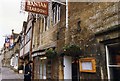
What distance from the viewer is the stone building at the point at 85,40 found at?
601 cm

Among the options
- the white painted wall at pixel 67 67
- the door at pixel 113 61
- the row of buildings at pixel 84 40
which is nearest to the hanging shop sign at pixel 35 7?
the row of buildings at pixel 84 40

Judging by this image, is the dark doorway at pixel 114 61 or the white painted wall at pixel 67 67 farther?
the white painted wall at pixel 67 67

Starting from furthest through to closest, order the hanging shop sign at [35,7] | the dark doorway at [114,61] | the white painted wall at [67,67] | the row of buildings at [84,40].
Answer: the hanging shop sign at [35,7], the white painted wall at [67,67], the row of buildings at [84,40], the dark doorway at [114,61]

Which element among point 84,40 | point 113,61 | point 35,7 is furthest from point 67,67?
point 35,7

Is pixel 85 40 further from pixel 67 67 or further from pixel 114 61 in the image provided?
pixel 67 67

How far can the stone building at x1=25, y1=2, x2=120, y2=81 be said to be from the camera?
6.01 metres

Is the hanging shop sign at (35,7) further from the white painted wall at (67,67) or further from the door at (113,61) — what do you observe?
the door at (113,61)

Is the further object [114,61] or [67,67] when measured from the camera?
[67,67]

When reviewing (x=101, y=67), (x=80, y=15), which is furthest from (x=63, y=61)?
(x=101, y=67)

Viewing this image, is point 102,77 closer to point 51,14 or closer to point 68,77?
point 68,77

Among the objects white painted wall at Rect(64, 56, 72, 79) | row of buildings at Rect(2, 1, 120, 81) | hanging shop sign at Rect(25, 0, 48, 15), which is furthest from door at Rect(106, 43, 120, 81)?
hanging shop sign at Rect(25, 0, 48, 15)

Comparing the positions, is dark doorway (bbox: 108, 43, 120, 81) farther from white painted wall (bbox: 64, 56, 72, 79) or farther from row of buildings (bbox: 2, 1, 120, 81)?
white painted wall (bbox: 64, 56, 72, 79)

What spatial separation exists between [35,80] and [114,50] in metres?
9.68

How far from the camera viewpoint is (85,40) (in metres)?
7.40
